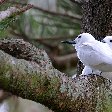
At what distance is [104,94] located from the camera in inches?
29.5

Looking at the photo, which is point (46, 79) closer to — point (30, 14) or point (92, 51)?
point (92, 51)

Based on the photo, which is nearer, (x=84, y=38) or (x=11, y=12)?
(x=11, y=12)

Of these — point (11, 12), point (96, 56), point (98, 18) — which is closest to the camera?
point (11, 12)

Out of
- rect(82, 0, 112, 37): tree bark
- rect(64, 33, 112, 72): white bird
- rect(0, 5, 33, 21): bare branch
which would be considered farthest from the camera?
rect(82, 0, 112, 37): tree bark

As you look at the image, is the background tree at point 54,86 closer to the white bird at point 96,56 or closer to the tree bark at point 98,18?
the white bird at point 96,56

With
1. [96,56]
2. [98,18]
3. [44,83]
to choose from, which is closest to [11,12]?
[44,83]

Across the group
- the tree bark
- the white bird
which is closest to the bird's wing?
the white bird

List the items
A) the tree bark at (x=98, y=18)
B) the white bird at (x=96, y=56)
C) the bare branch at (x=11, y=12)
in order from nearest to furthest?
the bare branch at (x=11, y=12) → the white bird at (x=96, y=56) → the tree bark at (x=98, y=18)

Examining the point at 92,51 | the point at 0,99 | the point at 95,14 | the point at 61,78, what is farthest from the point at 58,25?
the point at 61,78

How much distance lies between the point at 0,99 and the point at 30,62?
100cm

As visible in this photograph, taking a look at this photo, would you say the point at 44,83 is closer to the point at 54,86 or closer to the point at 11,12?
the point at 54,86

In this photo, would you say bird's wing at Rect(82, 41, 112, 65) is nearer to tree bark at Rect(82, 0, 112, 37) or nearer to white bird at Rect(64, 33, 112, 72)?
white bird at Rect(64, 33, 112, 72)

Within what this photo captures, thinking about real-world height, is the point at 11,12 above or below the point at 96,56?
above

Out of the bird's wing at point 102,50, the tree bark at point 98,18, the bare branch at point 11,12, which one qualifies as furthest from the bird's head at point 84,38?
the bare branch at point 11,12
